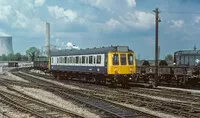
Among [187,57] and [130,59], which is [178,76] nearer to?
[187,57]

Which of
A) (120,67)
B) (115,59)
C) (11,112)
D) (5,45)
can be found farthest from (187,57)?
(5,45)

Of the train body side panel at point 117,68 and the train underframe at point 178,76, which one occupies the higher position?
the train body side panel at point 117,68

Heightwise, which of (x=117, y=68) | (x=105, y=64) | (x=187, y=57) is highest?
(x=187, y=57)

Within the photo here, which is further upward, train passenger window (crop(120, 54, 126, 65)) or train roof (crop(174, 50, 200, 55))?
train roof (crop(174, 50, 200, 55))

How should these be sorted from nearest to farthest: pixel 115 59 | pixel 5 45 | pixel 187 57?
pixel 115 59 → pixel 187 57 → pixel 5 45

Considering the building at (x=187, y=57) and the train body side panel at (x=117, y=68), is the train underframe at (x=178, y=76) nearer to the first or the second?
the building at (x=187, y=57)

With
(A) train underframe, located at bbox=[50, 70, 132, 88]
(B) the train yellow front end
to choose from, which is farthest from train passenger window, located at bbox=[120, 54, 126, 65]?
(A) train underframe, located at bbox=[50, 70, 132, 88]

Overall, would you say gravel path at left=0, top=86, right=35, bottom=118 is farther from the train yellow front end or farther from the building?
the building

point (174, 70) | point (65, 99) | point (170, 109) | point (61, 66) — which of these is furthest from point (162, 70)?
point (170, 109)

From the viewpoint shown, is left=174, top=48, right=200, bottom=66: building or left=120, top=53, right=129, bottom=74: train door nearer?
left=120, top=53, right=129, bottom=74: train door

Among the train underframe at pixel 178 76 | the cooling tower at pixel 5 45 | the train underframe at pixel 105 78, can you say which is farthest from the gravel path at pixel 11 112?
the cooling tower at pixel 5 45

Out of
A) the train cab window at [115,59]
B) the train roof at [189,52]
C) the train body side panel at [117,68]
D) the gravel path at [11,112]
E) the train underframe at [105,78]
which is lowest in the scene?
the gravel path at [11,112]

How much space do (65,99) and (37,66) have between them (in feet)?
129

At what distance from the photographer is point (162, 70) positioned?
31844mm
